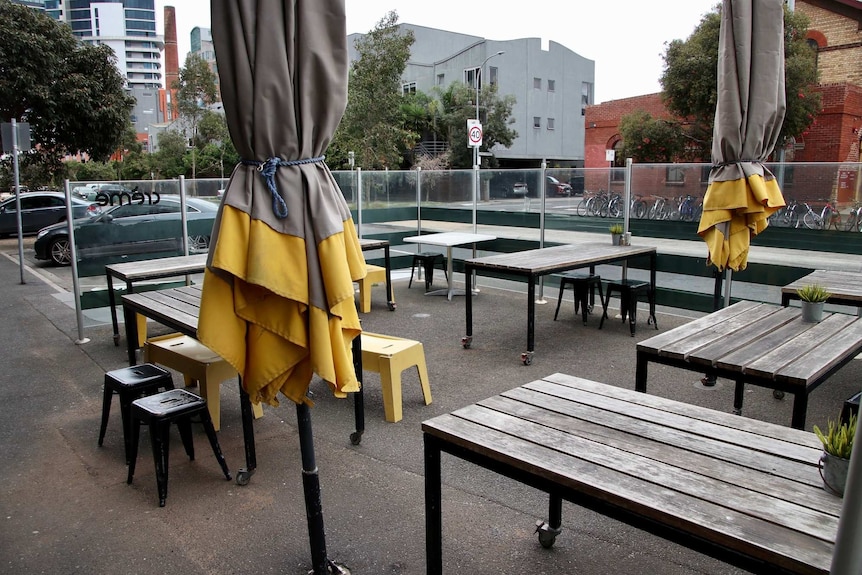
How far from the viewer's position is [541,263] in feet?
20.6

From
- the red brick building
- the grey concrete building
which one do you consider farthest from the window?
the grey concrete building

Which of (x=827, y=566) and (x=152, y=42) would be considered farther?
(x=152, y=42)

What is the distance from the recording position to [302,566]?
3029 mm

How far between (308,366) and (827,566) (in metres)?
1.86

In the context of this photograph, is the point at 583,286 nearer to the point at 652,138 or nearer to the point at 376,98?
the point at 652,138

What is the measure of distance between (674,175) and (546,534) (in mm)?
6102

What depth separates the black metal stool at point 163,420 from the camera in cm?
360

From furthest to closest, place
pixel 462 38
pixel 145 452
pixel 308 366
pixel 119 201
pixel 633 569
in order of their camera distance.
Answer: pixel 462 38
pixel 119 201
pixel 145 452
pixel 633 569
pixel 308 366

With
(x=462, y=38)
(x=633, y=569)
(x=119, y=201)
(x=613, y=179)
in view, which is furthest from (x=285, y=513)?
(x=462, y=38)

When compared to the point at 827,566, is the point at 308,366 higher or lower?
higher

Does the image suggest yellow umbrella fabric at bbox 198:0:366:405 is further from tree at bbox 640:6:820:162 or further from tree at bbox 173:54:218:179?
tree at bbox 173:54:218:179

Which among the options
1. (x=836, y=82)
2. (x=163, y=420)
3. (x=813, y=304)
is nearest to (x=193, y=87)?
(x=836, y=82)

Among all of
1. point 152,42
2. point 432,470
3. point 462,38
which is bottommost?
point 432,470

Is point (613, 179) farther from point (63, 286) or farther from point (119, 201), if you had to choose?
point (63, 286)
